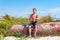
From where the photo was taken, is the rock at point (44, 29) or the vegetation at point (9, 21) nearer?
the rock at point (44, 29)

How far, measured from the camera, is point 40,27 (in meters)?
10.5

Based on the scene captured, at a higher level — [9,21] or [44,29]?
[9,21]

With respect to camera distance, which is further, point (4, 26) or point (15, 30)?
point (4, 26)

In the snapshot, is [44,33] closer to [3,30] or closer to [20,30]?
[20,30]

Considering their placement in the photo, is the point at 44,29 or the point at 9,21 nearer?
the point at 44,29

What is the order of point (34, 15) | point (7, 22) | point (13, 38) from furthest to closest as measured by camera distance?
point (7, 22) → point (34, 15) → point (13, 38)

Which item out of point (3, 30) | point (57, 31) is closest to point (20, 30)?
point (3, 30)

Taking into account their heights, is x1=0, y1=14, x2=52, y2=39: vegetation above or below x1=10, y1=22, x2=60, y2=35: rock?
above

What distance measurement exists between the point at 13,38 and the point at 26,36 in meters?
0.67

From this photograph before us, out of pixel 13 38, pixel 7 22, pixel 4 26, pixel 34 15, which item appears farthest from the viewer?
pixel 7 22

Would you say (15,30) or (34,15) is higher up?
(34,15)

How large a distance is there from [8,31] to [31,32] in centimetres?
118

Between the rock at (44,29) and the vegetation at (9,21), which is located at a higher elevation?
the vegetation at (9,21)

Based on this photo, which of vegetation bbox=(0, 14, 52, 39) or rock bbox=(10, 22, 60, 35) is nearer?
rock bbox=(10, 22, 60, 35)
